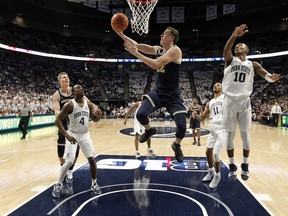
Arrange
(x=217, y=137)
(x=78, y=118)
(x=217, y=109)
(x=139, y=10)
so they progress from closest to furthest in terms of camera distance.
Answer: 1. (x=78, y=118)
2. (x=217, y=137)
3. (x=217, y=109)
4. (x=139, y=10)

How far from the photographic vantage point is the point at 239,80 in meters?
4.41

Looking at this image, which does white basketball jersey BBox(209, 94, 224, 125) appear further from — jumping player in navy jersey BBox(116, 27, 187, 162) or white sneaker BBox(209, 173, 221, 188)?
jumping player in navy jersey BBox(116, 27, 187, 162)

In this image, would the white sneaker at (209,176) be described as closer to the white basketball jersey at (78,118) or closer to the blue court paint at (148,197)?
the blue court paint at (148,197)

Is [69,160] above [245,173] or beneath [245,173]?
above

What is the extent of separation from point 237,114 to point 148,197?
84.8 inches

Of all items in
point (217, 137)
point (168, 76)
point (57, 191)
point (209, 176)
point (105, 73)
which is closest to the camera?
point (168, 76)

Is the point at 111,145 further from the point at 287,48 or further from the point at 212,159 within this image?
the point at 287,48

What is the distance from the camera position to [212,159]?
6059 mm

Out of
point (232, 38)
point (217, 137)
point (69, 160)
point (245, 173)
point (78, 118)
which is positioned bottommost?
point (245, 173)

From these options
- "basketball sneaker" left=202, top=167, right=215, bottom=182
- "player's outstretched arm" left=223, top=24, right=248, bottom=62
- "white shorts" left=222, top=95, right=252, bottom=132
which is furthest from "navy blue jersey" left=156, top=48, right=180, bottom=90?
"basketball sneaker" left=202, top=167, right=215, bottom=182

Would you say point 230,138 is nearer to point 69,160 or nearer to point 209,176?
point 209,176

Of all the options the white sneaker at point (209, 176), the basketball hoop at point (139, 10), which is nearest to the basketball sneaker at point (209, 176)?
the white sneaker at point (209, 176)

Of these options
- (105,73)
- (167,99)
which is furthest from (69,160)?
(105,73)

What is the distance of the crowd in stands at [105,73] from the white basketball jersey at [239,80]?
863 inches
